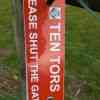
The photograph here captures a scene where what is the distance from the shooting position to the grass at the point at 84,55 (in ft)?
14.6

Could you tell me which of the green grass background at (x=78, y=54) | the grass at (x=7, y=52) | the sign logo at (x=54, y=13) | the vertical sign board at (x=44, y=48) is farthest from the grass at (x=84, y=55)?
the sign logo at (x=54, y=13)

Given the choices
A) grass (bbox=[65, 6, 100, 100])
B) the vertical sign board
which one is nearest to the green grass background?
grass (bbox=[65, 6, 100, 100])

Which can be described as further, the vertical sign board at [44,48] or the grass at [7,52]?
the grass at [7,52]

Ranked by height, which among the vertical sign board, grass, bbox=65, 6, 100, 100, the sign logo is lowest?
grass, bbox=65, 6, 100, 100

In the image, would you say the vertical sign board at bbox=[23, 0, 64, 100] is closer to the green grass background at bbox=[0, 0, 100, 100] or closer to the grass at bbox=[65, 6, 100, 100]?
the green grass background at bbox=[0, 0, 100, 100]

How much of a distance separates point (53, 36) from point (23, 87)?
0.33 m

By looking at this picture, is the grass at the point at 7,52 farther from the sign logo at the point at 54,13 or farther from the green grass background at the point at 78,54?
the sign logo at the point at 54,13

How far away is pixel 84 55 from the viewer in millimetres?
5102

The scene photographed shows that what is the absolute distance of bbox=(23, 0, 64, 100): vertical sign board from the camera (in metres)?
2.18

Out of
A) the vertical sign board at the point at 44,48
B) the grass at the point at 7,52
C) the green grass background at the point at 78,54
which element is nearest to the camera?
the vertical sign board at the point at 44,48

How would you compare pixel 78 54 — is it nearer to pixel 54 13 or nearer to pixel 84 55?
pixel 84 55

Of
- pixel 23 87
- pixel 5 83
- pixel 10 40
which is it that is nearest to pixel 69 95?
pixel 5 83

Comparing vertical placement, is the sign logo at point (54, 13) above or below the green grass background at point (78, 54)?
above

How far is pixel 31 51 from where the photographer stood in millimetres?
2217
